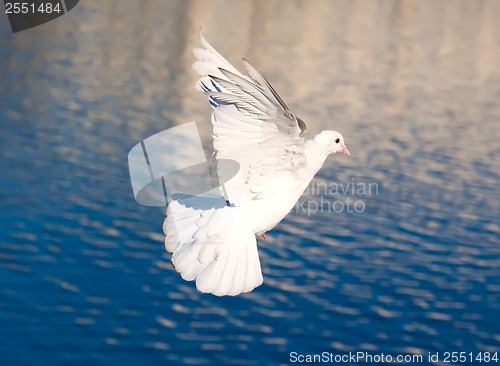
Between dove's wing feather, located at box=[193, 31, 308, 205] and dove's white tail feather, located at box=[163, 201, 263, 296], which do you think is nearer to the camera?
dove's wing feather, located at box=[193, 31, 308, 205]

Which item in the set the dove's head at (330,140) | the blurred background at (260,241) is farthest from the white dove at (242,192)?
the blurred background at (260,241)

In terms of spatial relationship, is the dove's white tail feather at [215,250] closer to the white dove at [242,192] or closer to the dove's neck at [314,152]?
the white dove at [242,192]

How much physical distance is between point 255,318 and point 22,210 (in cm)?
552

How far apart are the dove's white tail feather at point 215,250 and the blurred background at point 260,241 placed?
4883 millimetres

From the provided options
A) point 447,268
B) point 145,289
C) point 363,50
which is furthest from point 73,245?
point 363,50

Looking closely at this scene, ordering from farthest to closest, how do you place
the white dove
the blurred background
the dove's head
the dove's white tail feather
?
the blurred background, the dove's head, the dove's white tail feather, the white dove

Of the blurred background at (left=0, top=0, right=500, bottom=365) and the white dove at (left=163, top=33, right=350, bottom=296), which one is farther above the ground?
the blurred background at (left=0, top=0, right=500, bottom=365)

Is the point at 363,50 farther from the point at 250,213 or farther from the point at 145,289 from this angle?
the point at 250,213

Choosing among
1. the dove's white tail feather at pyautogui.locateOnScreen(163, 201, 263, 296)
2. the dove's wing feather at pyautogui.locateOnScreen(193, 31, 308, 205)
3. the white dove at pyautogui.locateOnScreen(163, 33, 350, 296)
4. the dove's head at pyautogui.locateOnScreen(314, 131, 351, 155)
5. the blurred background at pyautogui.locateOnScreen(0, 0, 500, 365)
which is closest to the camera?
the dove's wing feather at pyautogui.locateOnScreen(193, 31, 308, 205)

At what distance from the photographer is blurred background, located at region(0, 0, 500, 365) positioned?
15.4 m

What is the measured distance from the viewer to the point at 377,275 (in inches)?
698

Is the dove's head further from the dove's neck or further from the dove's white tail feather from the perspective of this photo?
the dove's white tail feather

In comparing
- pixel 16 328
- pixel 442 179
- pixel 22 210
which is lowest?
pixel 16 328

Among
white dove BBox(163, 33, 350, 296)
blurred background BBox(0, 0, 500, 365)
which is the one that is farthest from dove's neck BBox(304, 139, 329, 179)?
blurred background BBox(0, 0, 500, 365)
